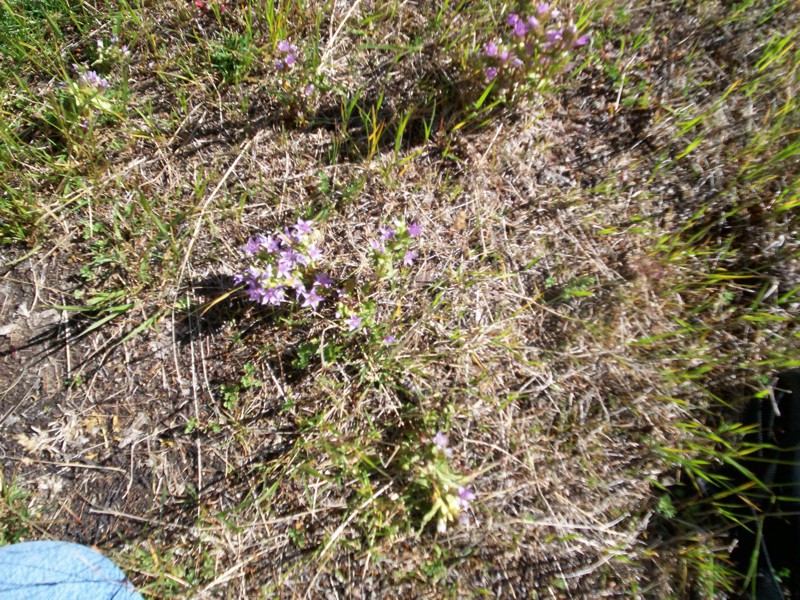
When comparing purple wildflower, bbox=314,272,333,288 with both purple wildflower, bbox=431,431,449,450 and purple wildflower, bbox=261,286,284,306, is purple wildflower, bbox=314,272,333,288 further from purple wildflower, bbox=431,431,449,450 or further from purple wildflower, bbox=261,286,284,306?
purple wildflower, bbox=431,431,449,450

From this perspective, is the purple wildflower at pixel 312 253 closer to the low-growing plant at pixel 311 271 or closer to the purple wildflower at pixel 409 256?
the low-growing plant at pixel 311 271

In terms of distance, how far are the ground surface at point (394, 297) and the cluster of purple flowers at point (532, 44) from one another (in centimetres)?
13

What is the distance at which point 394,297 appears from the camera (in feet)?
7.57

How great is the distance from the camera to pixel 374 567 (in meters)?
2.08

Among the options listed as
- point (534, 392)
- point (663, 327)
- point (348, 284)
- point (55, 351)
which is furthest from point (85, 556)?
point (663, 327)

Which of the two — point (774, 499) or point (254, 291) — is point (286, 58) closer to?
point (254, 291)

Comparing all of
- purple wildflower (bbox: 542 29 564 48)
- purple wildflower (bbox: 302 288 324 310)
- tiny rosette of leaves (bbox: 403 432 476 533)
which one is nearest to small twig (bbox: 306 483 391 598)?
tiny rosette of leaves (bbox: 403 432 476 533)

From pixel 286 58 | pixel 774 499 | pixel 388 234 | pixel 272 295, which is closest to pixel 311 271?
pixel 272 295

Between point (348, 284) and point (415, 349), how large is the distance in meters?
0.43

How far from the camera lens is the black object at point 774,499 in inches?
80.0

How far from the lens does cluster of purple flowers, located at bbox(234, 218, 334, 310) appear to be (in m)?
2.04

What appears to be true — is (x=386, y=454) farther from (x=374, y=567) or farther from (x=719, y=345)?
(x=719, y=345)

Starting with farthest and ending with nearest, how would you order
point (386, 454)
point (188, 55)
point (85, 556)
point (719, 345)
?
point (188, 55)
point (719, 345)
point (386, 454)
point (85, 556)

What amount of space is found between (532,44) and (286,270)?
144cm
